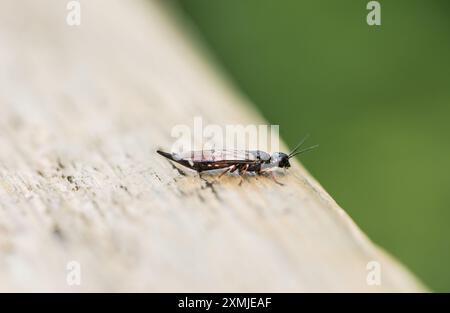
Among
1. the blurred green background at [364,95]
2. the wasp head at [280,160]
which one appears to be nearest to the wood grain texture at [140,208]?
the wasp head at [280,160]

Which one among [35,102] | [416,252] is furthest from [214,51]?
[35,102]

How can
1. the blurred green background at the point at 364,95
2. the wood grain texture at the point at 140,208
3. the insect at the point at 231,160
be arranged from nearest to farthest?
the wood grain texture at the point at 140,208 → the insect at the point at 231,160 → the blurred green background at the point at 364,95

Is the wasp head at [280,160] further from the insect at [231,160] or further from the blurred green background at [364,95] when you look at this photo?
the blurred green background at [364,95]

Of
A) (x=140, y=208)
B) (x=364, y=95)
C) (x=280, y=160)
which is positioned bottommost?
(x=140, y=208)

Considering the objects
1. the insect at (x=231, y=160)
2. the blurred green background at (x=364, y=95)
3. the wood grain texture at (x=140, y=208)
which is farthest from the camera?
the blurred green background at (x=364, y=95)

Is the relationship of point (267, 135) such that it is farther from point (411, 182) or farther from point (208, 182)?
point (411, 182)

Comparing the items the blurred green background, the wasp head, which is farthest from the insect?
the blurred green background

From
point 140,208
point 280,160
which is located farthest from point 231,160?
point 140,208

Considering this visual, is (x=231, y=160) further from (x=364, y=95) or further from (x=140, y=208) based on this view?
(x=364, y=95)
